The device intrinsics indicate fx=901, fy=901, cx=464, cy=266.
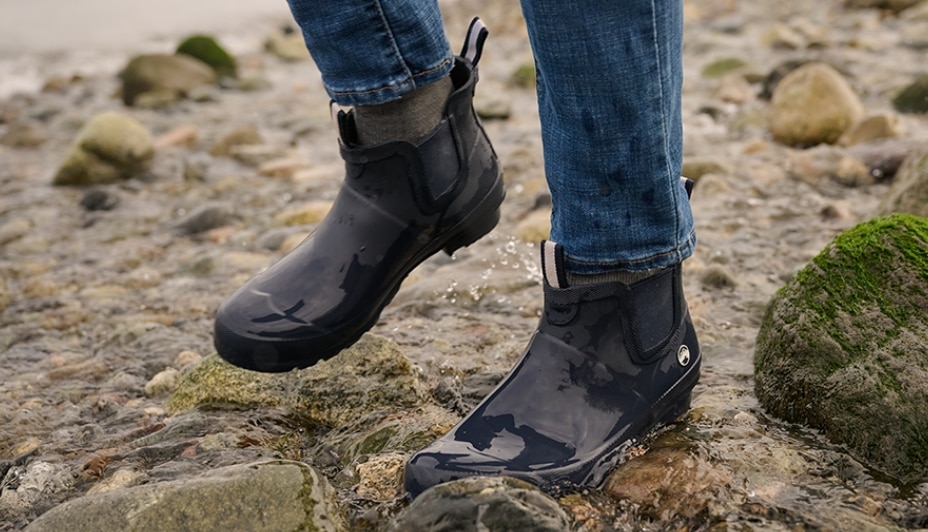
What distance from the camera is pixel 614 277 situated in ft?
5.48

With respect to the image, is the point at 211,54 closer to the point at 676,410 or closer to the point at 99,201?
the point at 99,201

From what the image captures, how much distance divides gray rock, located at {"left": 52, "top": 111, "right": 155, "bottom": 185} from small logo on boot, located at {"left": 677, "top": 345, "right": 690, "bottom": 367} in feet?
14.1

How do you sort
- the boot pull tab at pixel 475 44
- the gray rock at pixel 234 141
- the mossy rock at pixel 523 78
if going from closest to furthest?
the boot pull tab at pixel 475 44, the gray rock at pixel 234 141, the mossy rock at pixel 523 78

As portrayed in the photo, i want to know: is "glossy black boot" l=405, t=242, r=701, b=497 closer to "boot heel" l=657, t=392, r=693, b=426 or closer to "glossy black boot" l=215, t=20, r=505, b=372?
"boot heel" l=657, t=392, r=693, b=426

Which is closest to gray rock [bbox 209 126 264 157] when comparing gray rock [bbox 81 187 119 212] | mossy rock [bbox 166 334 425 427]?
gray rock [bbox 81 187 119 212]

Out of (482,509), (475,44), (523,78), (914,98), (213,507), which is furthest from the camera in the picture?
(523,78)

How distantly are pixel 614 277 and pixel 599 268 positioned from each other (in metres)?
0.04

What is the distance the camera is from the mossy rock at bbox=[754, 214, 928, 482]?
5.53 ft

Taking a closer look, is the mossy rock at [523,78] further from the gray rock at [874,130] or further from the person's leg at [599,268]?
the person's leg at [599,268]

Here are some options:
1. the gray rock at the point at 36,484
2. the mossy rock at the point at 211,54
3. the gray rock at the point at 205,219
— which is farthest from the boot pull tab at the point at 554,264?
the mossy rock at the point at 211,54

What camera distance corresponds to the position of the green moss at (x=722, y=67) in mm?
6527

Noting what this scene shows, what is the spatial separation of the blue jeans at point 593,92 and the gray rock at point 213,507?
2.08ft

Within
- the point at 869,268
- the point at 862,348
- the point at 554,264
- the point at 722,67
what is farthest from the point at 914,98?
the point at 554,264

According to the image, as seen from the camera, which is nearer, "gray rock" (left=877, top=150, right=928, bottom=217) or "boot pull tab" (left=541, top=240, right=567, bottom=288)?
"boot pull tab" (left=541, top=240, right=567, bottom=288)
